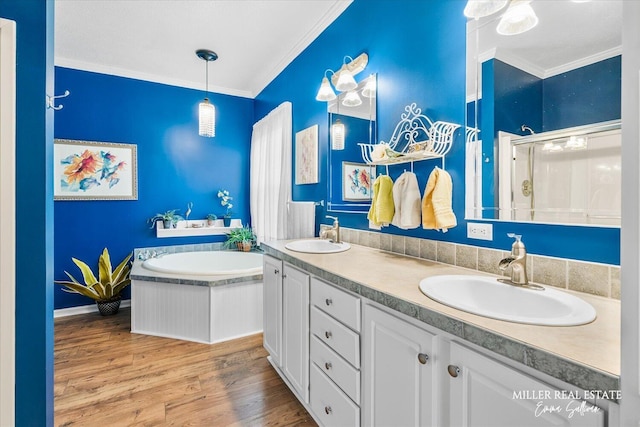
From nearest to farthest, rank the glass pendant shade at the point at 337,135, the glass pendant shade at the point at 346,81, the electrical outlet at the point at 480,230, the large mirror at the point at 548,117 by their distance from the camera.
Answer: the large mirror at the point at 548,117 → the electrical outlet at the point at 480,230 → the glass pendant shade at the point at 346,81 → the glass pendant shade at the point at 337,135

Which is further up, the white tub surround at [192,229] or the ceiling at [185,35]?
the ceiling at [185,35]

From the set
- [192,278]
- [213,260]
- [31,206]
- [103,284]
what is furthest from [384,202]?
[103,284]

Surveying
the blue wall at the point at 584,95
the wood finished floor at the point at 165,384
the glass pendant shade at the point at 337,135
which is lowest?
the wood finished floor at the point at 165,384

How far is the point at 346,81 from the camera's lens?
208 centimetres

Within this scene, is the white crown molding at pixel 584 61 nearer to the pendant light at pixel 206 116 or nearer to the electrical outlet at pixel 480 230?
the electrical outlet at pixel 480 230

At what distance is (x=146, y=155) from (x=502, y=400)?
3971 mm

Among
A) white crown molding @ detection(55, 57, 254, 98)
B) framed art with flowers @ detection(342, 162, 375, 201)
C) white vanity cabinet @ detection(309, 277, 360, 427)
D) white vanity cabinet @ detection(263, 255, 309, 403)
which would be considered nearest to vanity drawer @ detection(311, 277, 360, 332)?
white vanity cabinet @ detection(309, 277, 360, 427)

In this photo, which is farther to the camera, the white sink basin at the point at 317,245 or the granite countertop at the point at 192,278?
the granite countertop at the point at 192,278

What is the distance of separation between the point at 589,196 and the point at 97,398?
106 inches

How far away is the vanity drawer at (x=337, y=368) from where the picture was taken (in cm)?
124

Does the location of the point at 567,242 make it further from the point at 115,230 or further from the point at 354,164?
the point at 115,230

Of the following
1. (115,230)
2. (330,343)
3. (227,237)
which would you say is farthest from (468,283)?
(115,230)

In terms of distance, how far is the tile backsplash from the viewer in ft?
3.25

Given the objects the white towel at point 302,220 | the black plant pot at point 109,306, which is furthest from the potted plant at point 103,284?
the white towel at point 302,220
